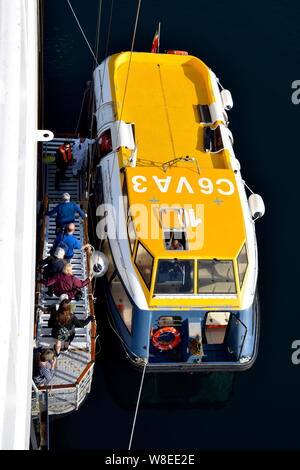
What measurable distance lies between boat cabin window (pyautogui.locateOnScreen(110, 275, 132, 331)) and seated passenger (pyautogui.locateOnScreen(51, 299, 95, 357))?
4.08 ft

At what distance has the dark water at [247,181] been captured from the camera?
12.3 metres

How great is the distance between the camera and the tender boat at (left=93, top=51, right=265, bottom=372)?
40.0 feet

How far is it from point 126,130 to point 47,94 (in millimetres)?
5081

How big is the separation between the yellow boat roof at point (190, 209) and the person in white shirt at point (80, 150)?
2141mm

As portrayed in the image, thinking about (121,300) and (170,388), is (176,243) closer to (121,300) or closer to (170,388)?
(121,300)

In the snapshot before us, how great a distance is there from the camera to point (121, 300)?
12.9 metres

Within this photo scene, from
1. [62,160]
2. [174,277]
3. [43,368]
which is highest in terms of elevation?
[62,160]

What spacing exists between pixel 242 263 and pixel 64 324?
3.72m

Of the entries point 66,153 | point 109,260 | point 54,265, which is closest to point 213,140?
point 66,153

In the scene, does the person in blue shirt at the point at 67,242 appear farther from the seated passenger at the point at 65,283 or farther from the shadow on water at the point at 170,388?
the shadow on water at the point at 170,388

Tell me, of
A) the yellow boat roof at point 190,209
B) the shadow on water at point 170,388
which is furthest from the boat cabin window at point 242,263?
the shadow on water at point 170,388

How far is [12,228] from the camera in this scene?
259 inches
